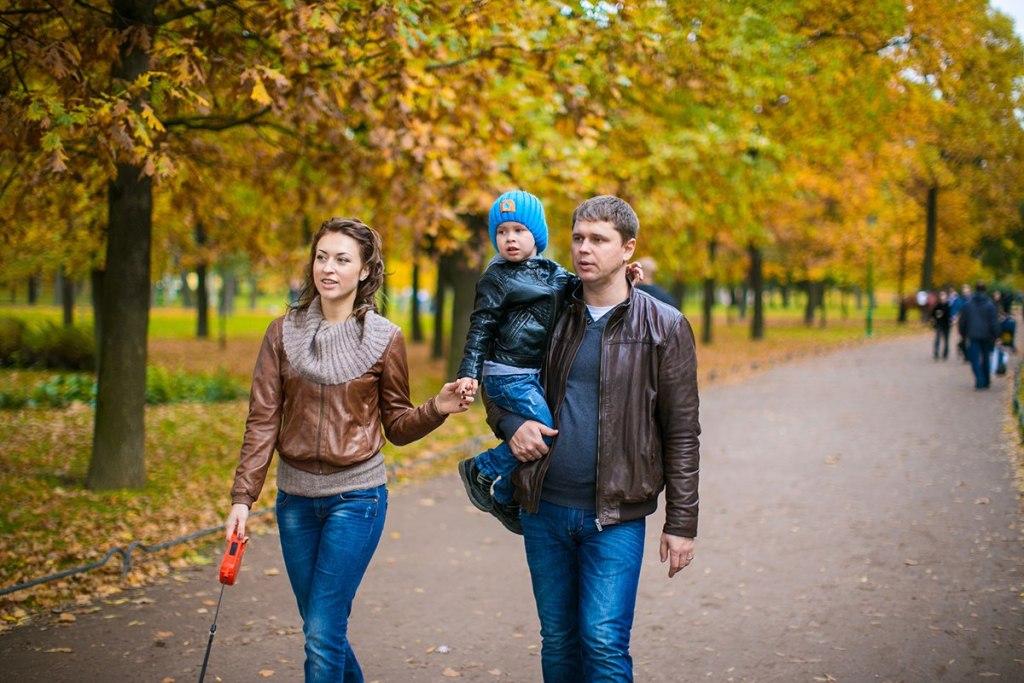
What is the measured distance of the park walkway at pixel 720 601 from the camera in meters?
4.88

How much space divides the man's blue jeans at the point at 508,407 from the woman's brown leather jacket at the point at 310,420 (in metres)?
0.29

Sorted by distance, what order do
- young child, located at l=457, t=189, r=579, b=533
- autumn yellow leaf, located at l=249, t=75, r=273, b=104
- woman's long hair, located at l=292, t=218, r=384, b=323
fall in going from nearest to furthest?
young child, located at l=457, t=189, r=579, b=533, woman's long hair, located at l=292, t=218, r=384, b=323, autumn yellow leaf, located at l=249, t=75, r=273, b=104

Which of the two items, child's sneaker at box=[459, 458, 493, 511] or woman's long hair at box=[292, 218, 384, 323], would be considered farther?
woman's long hair at box=[292, 218, 384, 323]

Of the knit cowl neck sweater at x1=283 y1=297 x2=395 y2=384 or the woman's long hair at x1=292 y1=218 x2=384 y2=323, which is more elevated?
the woman's long hair at x1=292 y1=218 x2=384 y2=323

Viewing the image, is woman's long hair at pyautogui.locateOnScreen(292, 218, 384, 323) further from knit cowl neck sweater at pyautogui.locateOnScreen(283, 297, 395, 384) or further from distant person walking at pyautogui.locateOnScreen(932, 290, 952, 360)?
distant person walking at pyautogui.locateOnScreen(932, 290, 952, 360)

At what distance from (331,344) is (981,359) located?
16.3 m

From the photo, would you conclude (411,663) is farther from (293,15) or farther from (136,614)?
(293,15)

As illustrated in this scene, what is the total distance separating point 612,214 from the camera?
3.34 m

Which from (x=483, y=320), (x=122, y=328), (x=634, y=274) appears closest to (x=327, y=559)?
(x=483, y=320)

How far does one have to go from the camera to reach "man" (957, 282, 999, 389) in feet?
53.6

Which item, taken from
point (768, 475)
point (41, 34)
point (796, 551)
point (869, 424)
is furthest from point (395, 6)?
point (869, 424)

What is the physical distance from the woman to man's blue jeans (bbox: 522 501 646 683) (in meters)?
0.59

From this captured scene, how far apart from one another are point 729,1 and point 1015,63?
10.6 meters

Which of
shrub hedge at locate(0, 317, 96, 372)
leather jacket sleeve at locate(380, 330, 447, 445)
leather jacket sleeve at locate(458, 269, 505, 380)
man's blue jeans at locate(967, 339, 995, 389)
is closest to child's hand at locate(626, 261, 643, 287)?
leather jacket sleeve at locate(458, 269, 505, 380)
